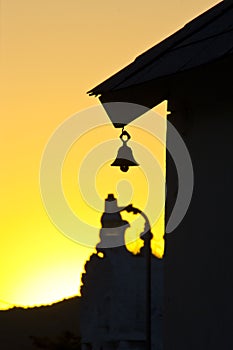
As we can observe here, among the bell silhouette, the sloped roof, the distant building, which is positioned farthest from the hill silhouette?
the sloped roof

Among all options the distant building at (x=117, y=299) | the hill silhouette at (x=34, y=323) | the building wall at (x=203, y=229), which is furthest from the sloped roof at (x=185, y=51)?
the hill silhouette at (x=34, y=323)

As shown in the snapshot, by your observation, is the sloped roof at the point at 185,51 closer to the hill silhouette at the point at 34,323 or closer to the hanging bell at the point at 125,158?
the hanging bell at the point at 125,158

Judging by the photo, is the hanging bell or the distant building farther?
the distant building

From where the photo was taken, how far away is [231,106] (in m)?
12.5

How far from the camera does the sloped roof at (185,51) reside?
12172 millimetres

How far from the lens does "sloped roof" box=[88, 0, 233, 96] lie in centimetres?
1217

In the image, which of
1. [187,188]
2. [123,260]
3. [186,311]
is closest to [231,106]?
[187,188]

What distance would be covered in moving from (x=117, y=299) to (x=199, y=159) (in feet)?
54.9

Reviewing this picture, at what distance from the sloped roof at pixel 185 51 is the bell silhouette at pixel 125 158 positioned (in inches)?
42.0

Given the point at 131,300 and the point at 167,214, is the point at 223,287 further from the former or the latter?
the point at 131,300

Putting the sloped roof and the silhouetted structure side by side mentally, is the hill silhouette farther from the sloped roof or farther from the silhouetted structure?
the silhouetted structure

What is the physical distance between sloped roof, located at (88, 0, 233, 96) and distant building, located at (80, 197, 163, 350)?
1535 cm

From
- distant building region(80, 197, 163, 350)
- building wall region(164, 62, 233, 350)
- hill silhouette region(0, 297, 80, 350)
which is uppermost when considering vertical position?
hill silhouette region(0, 297, 80, 350)

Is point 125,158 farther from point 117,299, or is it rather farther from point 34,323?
point 34,323
